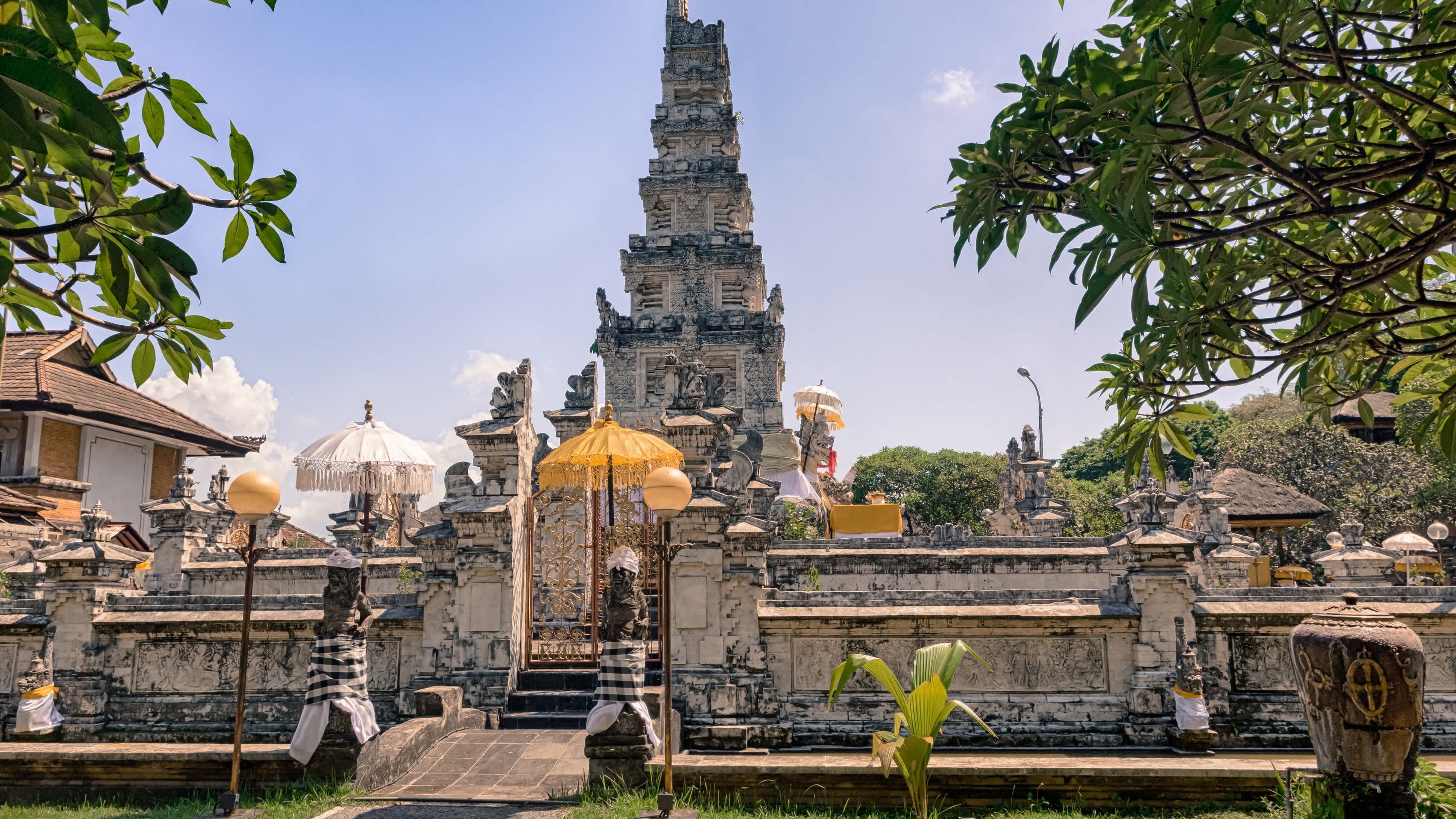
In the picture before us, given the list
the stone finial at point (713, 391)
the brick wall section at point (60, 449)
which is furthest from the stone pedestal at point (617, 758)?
the brick wall section at point (60, 449)

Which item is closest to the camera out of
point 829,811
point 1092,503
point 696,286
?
point 829,811

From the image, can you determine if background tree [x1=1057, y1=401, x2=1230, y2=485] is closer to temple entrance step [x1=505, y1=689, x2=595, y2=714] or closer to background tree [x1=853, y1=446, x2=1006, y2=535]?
background tree [x1=853, y1=446, x2=1006, y2=535]

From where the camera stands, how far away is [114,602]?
10.0 meters

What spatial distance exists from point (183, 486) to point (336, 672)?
10386mm

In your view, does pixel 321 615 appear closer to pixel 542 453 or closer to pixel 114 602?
pixel 114 602

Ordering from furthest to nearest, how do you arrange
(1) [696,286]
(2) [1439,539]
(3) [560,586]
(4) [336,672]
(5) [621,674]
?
(1) [696,286]
(2) [1439,539]
(3) [560,586]
(4) [336,672]
(5) [621,674]

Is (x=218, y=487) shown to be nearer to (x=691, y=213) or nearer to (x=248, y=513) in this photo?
(x=248, y=513)

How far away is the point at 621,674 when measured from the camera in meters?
7.59

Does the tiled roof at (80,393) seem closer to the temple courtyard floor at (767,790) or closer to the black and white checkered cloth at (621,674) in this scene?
the temple courtyard floor at (767,790)

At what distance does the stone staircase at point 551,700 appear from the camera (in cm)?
948

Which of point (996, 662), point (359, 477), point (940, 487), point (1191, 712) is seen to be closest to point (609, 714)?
point (996, 662)

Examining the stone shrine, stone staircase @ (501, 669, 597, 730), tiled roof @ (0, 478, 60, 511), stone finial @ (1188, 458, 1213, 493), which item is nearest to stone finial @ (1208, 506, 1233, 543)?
stone finial @ (1188, 458, 1213, 493)

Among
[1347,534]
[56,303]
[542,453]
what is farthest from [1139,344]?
[1347,534]

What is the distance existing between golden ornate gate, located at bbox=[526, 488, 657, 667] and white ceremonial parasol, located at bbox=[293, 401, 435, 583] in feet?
7.23
